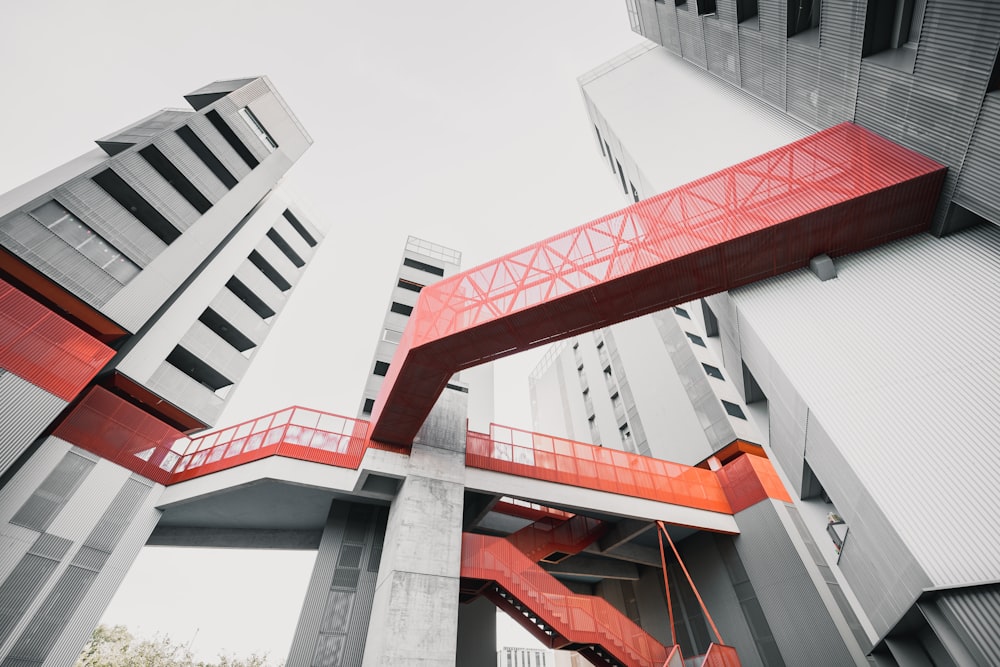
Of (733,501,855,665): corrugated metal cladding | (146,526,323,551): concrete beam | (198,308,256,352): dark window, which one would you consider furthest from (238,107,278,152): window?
(733,501,855,665): corrugated metal cladding

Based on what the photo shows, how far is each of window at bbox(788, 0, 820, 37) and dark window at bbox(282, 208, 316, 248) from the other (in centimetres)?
3130

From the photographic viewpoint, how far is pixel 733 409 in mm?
24859

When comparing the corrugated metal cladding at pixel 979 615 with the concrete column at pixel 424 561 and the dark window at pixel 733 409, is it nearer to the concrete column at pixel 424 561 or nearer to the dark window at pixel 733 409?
the concrete column at pixel 424 561

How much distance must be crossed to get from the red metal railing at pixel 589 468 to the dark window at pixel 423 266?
18.7m

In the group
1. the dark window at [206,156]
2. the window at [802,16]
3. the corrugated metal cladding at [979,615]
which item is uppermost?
the dark window at [206,156]

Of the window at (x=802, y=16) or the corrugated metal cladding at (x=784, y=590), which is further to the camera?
the corrugated metal cladding at (x=784, y=590)

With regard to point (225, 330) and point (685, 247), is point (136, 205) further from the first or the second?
point (685, 247)

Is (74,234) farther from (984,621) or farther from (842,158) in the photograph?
(984,621)

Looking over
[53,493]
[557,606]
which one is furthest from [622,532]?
[53,493]

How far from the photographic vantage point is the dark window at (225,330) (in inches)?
911

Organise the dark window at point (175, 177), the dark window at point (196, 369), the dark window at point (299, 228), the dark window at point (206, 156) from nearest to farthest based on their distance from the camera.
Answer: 1. the dark window at point (175, 177)
2. the dark window at point (196, 369)
3. the dark window at point (206, 156)
4. the dark window at point (299, 228)

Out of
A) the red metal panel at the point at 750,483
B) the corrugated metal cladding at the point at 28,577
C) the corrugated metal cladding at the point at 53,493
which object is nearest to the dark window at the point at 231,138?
the corrugated metal cladding at the point at 53,493

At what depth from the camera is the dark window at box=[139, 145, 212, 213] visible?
20031 millimetres

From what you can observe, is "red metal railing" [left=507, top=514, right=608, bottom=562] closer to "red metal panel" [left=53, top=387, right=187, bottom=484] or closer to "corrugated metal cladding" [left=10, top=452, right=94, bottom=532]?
"red metal panel" [left=53, top=387, right=187, bottom=484]
